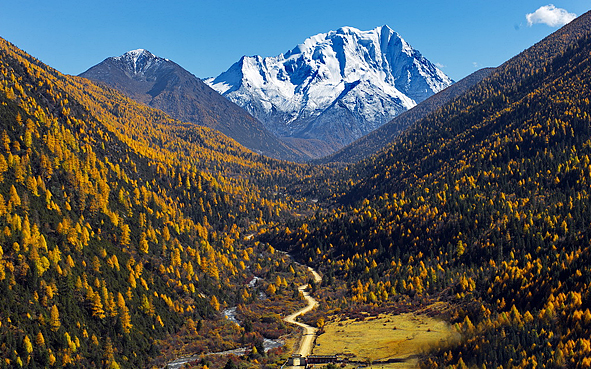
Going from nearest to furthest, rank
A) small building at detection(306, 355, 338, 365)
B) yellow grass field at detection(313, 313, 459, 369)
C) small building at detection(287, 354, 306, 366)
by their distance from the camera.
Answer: small building at detection(306, 355, 338, 365) < yellow grass field at detection(313, 313, 459, 369) < small building at detection(287, 354, 306, 366)

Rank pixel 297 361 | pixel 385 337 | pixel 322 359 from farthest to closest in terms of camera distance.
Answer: pixel 385 337 → pixel 297 361 → pixel 322 359

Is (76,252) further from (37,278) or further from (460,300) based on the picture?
(460,300)

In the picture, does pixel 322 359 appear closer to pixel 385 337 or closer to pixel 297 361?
pixel 297 361

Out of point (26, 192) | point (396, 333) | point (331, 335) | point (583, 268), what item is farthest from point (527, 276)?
point (26, 192)

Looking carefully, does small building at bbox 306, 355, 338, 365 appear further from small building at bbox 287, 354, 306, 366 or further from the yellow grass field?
the yellow grass field

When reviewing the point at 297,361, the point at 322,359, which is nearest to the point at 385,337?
the point at 322,359

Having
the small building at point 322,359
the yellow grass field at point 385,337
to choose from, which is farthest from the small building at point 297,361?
the yellow grass field at point 385,337

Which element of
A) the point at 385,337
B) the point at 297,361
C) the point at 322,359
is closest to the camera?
the point at 322,359

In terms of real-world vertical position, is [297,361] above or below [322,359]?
above

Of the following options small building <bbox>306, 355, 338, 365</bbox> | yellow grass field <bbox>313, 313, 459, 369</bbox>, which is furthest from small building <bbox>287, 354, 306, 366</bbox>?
yellow grass field <bbox>313, 313, 459, 369</bbox>
